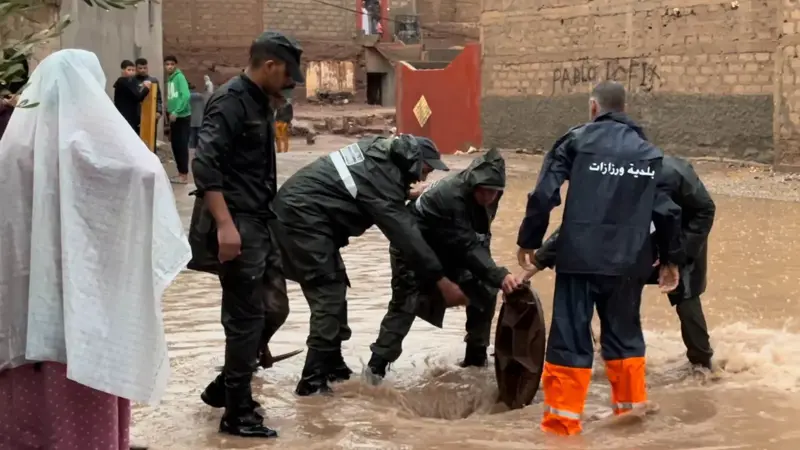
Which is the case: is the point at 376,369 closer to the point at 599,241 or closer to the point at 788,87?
the point at 599,241

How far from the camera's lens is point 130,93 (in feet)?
42.3

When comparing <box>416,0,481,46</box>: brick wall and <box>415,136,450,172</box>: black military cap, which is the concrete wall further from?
<box>416,0,481,46</box>: brick wall

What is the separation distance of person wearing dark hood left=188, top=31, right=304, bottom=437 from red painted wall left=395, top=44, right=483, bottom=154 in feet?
63.8

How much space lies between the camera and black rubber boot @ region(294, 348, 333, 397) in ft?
17.7

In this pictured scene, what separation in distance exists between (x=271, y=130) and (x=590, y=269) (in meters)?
1.52

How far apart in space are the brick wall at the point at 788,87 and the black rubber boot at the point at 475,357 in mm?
11388

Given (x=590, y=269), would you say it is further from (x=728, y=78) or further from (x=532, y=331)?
(x=728, y=78)

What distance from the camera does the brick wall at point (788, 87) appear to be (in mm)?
15852

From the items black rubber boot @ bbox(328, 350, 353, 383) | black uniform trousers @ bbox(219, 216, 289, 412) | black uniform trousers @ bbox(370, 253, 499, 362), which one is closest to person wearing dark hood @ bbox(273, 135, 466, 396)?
black rubber boot @ bbox(328, 350, 353, 383)

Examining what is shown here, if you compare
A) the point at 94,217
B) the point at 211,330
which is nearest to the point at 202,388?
the point at 211,330

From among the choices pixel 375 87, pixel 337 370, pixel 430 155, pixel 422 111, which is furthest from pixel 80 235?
pixel 375 87

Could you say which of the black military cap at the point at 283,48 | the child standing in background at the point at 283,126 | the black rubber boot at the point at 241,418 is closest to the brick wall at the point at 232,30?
the child standing in background at the point at 283,126

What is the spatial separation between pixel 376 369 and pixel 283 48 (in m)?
1.91

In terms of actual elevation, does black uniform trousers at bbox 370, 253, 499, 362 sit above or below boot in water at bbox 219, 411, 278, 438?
above
